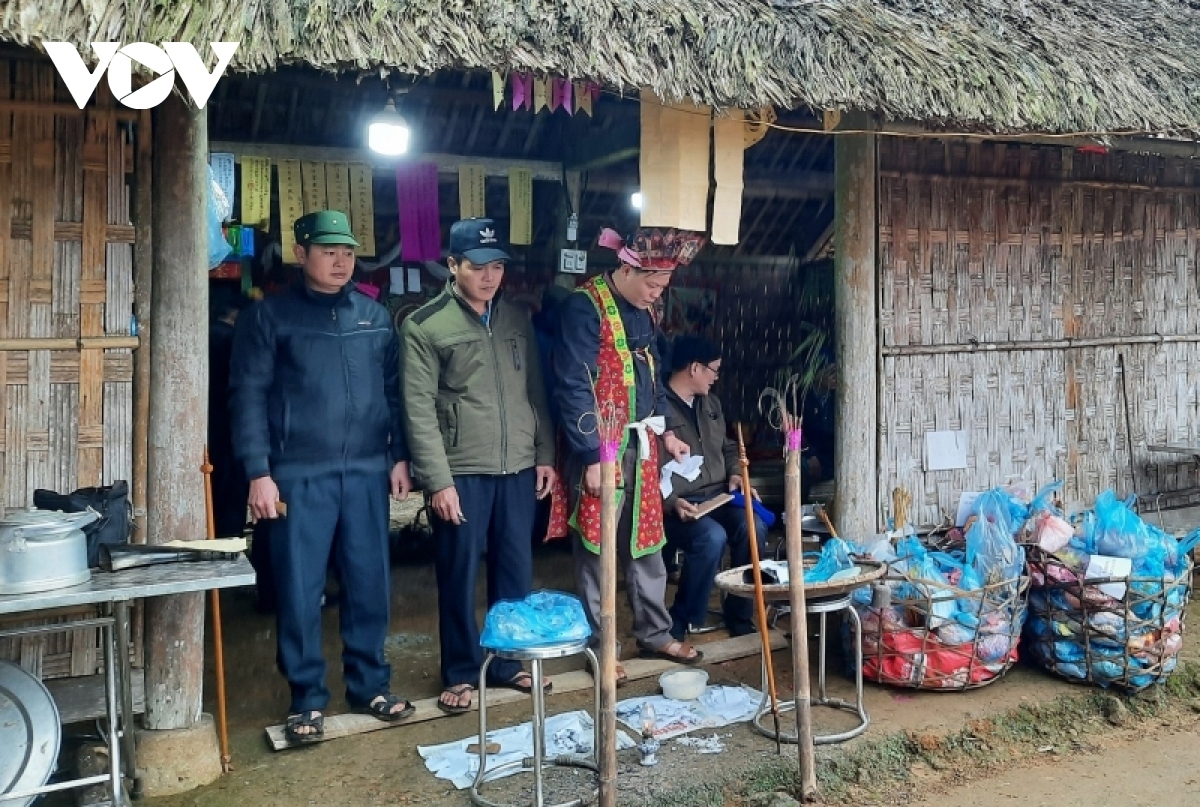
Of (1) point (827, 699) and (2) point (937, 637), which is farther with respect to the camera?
(2) point (937, 637)

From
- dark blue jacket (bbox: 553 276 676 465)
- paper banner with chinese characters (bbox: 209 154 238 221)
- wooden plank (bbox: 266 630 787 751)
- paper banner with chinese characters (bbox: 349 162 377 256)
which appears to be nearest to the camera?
wooden plank (bbox: 266 630 787 751)

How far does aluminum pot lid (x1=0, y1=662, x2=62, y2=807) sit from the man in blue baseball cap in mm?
1459

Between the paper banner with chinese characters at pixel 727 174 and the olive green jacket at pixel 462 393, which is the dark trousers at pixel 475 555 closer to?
the olive green jacket at pixel 462 393

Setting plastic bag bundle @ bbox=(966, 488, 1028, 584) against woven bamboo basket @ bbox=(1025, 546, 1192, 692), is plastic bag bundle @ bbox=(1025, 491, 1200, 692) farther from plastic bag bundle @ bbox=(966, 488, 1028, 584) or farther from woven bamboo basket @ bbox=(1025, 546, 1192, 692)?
plastic bag bundle @ bbox=(966, 488, 1028, 584)

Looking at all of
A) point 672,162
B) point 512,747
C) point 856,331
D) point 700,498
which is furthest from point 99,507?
point 856,331

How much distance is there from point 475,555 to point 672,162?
1901mm

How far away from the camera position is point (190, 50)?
10.2 ft

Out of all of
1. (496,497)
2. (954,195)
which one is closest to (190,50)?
(496,497)

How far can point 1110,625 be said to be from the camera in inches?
176

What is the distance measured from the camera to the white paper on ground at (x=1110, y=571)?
447cm

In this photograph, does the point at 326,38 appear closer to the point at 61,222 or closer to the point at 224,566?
the point at 61,222

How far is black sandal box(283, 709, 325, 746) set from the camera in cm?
382

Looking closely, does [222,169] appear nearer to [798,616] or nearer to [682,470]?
[682,470]

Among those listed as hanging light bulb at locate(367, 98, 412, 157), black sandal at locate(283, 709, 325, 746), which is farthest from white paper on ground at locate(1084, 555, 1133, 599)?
hanging light bulb at locate(367, 98, 412, 157)
